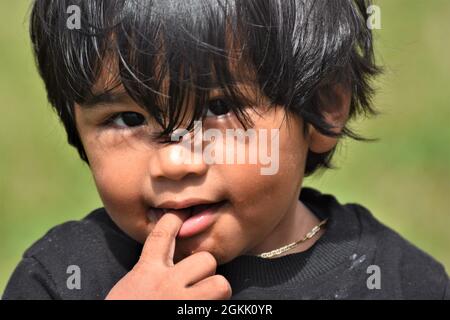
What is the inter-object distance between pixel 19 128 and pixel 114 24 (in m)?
2.16

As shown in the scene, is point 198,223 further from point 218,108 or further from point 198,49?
point 198,49

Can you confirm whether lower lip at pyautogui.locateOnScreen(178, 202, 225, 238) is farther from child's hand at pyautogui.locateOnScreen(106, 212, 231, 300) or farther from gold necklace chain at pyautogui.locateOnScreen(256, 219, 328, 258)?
gold necklace chain at pyautogui.locateOnScreen(256, 219, 328, 258)

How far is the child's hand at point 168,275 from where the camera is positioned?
185 cm

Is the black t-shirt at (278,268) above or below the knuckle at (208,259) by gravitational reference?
below

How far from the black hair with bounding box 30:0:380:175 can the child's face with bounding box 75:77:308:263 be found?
5cm

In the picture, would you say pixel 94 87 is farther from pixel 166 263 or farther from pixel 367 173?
pixel 367 173

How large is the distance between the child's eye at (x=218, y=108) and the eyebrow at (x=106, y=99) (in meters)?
0.17

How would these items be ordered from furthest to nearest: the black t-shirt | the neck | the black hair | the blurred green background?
the blurred green background, the neck, the black t-shirt, the black hair

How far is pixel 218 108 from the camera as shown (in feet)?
6.17

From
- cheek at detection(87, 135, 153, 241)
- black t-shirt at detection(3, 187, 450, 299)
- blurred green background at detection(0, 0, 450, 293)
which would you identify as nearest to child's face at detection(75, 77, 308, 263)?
cheek at detection(87, 135, 153, 241)

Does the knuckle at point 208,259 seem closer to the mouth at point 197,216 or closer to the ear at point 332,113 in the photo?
the mouth at point 197,216

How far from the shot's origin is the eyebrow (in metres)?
1.89

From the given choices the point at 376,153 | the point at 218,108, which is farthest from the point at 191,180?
the point at 376,153

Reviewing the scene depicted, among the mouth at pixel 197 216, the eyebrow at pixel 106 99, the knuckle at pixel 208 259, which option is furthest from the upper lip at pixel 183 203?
the eyebrow at pixel 106 99
